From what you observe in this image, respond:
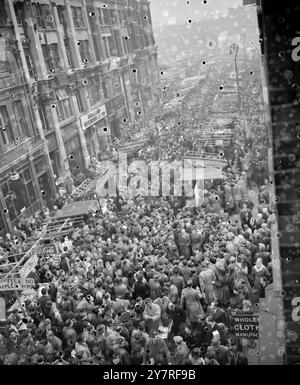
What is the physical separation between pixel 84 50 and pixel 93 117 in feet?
6.53

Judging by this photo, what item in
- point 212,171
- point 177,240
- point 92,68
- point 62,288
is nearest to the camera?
point 62,288

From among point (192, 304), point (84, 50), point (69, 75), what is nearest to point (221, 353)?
point (192, 304)

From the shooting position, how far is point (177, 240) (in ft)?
28.3

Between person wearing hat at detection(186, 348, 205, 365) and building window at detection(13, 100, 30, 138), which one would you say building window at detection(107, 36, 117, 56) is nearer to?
building window at detection(13, 100, 30, 138)

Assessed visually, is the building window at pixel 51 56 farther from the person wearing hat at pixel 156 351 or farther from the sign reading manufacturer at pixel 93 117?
the person wearing hat at pixel 156 351

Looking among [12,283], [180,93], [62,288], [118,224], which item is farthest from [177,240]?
[180,93]

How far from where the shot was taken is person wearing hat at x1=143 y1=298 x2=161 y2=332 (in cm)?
632

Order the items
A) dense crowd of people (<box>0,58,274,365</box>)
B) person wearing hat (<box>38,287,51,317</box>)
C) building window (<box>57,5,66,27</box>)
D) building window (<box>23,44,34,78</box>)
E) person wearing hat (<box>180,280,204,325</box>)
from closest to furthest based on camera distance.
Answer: dense crowd of people (<box>0,58,274,365</box>)
person wearing hat (<box>180,280,204,325</box>)
person wearing hat (<box>38,287,51,317</box>)
building window (<box>57,5,66,27</box>)
building window (<box>23,44,34,78</box>)

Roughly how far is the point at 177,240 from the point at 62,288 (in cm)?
246

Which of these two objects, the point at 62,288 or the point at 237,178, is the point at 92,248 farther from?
the point at 237,178

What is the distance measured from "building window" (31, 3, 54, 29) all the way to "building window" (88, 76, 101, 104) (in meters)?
1.58

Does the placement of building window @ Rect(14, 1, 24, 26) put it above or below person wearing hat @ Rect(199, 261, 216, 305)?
above

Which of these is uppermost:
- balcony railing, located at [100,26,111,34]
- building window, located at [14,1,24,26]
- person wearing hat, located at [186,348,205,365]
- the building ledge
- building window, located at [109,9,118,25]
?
building window, located at [14,1,24,26]

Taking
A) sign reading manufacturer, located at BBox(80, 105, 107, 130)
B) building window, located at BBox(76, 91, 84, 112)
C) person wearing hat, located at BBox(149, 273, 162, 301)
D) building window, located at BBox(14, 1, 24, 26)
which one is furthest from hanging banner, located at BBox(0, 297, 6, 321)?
building window, located at BBox(14, 1, 24, 26)
